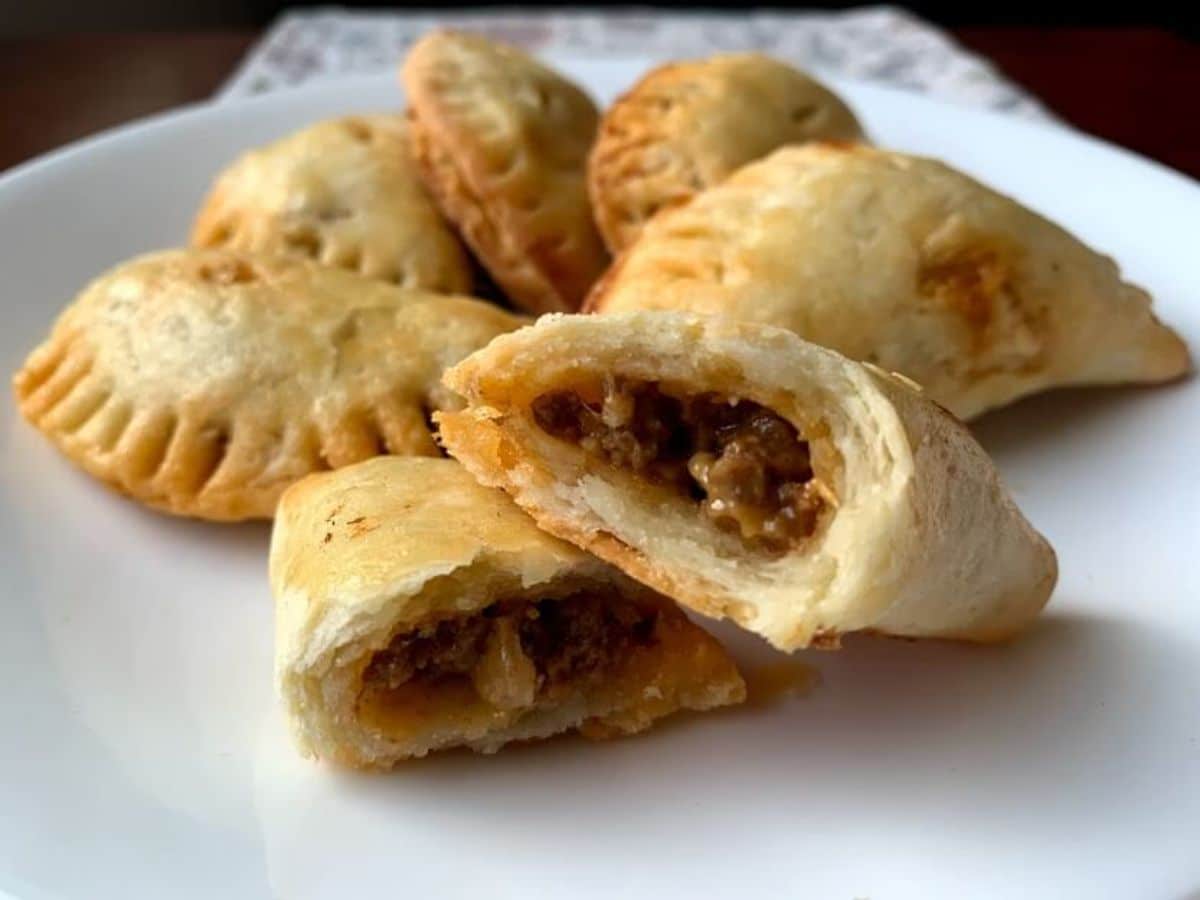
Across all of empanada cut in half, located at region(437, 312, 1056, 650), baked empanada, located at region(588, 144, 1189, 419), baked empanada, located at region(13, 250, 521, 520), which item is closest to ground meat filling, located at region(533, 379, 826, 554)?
empanada cut in half, located at region(437, 312, 1056, 650)

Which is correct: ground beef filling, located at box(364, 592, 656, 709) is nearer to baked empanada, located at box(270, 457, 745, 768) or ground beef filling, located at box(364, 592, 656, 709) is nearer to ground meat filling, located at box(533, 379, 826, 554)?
baked empanada, located at box(270, 457, 745, 768)

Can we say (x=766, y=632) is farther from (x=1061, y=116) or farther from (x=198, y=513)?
(x=1061, y=116)

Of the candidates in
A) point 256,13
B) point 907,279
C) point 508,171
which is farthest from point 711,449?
point 256,13

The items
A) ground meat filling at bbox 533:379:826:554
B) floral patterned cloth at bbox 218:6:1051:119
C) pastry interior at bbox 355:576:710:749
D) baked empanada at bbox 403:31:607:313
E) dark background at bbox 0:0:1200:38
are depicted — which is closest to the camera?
ground meat filling at bbox 533:379:826:554

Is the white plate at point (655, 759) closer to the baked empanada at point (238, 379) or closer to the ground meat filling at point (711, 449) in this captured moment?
the baked empanada at point (238, 379)

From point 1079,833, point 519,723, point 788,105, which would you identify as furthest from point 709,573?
point 788,105

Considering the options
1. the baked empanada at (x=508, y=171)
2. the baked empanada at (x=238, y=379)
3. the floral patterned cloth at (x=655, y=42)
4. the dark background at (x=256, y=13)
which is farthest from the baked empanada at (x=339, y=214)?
the dark background at (x=256, y=13)
